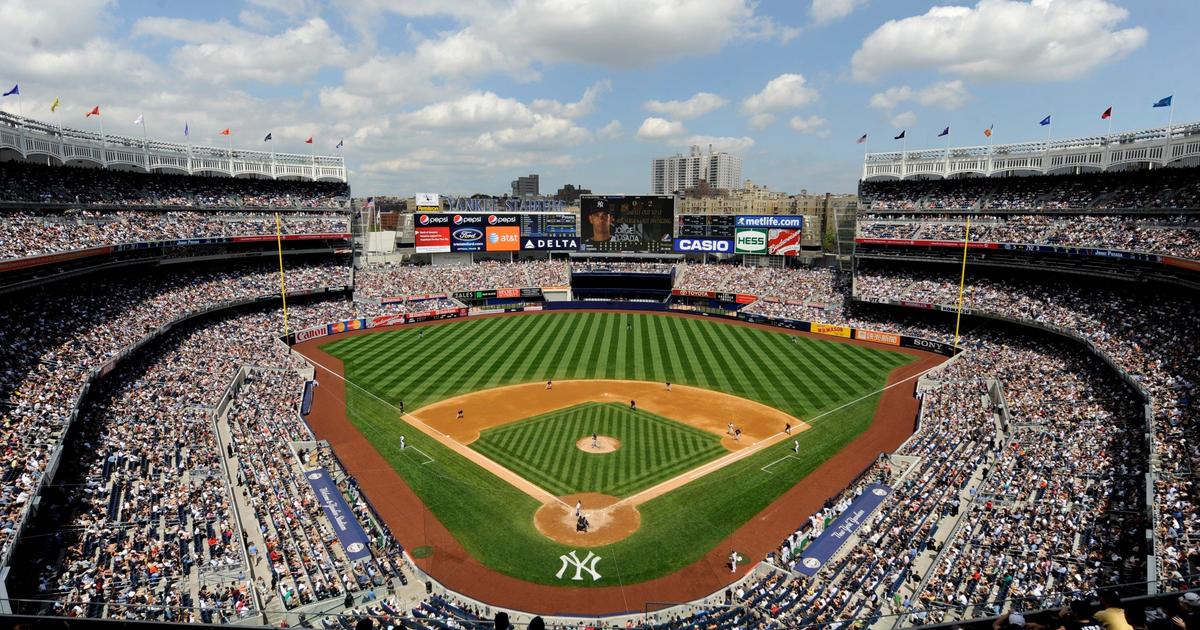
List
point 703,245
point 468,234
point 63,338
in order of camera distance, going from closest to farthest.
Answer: point 63,338
point 703,245
point 468,234

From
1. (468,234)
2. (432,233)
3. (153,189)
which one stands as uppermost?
(153,189)

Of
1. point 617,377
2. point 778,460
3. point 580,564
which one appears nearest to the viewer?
point 580,564

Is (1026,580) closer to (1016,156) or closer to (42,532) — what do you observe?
(42,532)

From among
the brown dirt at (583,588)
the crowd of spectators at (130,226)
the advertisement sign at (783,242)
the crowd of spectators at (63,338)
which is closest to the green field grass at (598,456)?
the brown dirt at (583,588)

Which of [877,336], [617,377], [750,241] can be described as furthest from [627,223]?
[617,377]

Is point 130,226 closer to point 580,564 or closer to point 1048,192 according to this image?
point 580,564

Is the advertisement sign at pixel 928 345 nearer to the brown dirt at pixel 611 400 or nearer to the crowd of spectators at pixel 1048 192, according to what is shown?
the crowd of spectators at pixel 1048 192

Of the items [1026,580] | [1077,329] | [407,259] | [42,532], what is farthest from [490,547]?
[407,259]
